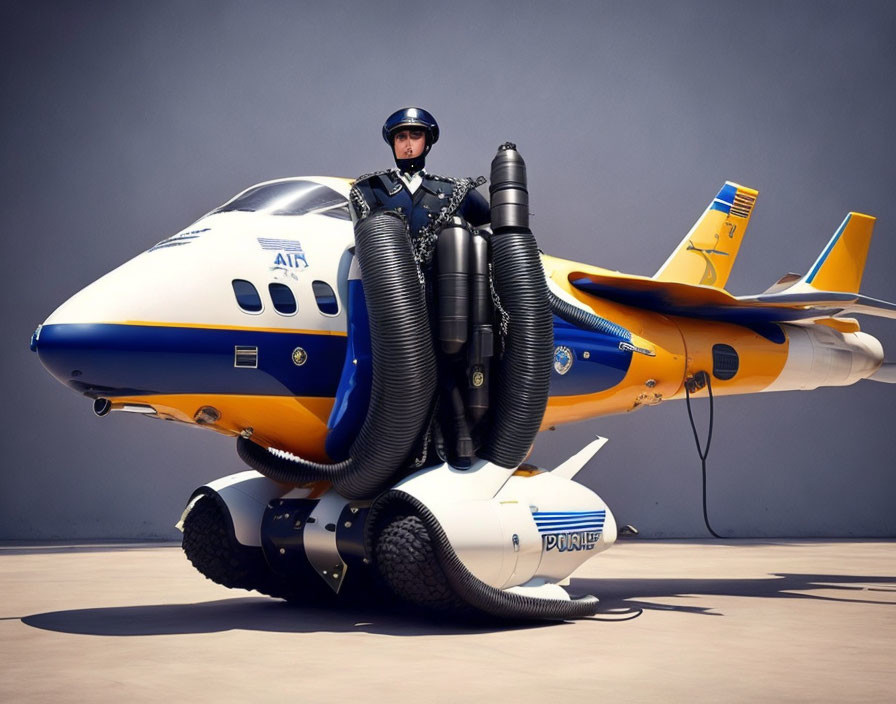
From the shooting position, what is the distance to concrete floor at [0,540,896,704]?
4262 mm

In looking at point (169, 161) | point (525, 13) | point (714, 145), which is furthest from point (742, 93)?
point (169, 161)

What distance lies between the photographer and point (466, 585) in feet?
19.3

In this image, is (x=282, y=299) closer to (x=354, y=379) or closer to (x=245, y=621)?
(x=354, y=379)

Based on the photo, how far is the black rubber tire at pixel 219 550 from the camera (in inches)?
273

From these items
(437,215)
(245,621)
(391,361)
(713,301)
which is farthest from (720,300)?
(245,621)

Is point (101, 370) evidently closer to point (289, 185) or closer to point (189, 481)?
point (289, 185)

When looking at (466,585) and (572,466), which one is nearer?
(466,585)

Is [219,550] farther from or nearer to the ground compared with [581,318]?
nearer to the ground

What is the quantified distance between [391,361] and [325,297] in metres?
0.68

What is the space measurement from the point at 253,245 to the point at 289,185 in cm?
74

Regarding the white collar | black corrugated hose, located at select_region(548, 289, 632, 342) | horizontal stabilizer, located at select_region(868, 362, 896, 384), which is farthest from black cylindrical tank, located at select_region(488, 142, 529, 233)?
horizontal stabilizer, located at select_region(868, 362, 896, 384)

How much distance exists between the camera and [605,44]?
47.7ft

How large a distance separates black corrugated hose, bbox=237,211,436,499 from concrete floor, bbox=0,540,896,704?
948 millimetres

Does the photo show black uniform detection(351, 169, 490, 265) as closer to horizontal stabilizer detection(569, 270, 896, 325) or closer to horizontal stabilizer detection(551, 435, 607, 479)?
horizontal stabilizer detection(569, 270, 896, 325)
